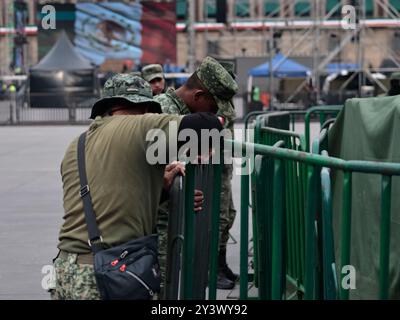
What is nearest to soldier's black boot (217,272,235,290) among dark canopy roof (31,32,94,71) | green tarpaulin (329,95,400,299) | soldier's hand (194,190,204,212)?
green tarpaulin (329,95,400,299)

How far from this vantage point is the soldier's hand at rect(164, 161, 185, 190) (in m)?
4.53

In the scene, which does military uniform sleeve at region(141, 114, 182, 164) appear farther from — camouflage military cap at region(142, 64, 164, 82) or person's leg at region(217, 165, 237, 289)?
camouflage military cap at region(142, 64, 164, 82)

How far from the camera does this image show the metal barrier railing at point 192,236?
Result: 4652 millimetres

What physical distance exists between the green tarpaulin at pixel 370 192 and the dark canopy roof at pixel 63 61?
34.5 meters

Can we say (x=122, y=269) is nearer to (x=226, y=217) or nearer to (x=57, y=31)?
(x=226, y=217)

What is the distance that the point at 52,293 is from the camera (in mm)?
4367

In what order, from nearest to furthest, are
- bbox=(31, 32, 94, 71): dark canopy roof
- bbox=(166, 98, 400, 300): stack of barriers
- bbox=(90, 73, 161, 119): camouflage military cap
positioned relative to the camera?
1. bbox=(166, 98, 400, 300): stack of barriers
2. bbox=(90, 73, 161, 119): camouflage military cap
3. bbox=(31, 32, 94, 71): dark canopy roof

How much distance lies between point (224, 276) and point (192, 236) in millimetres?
2892

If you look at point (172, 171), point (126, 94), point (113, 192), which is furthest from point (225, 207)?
point (113, 192)

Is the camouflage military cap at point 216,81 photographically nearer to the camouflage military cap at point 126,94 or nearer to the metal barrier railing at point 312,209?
the metal barrier railing at point 312,209

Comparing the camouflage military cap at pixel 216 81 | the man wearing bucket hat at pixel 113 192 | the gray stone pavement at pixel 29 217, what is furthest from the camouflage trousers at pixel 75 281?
the gray stone pavement at pixel 29 217

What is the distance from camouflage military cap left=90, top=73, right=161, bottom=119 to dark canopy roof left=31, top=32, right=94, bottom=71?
35521 millimetres
